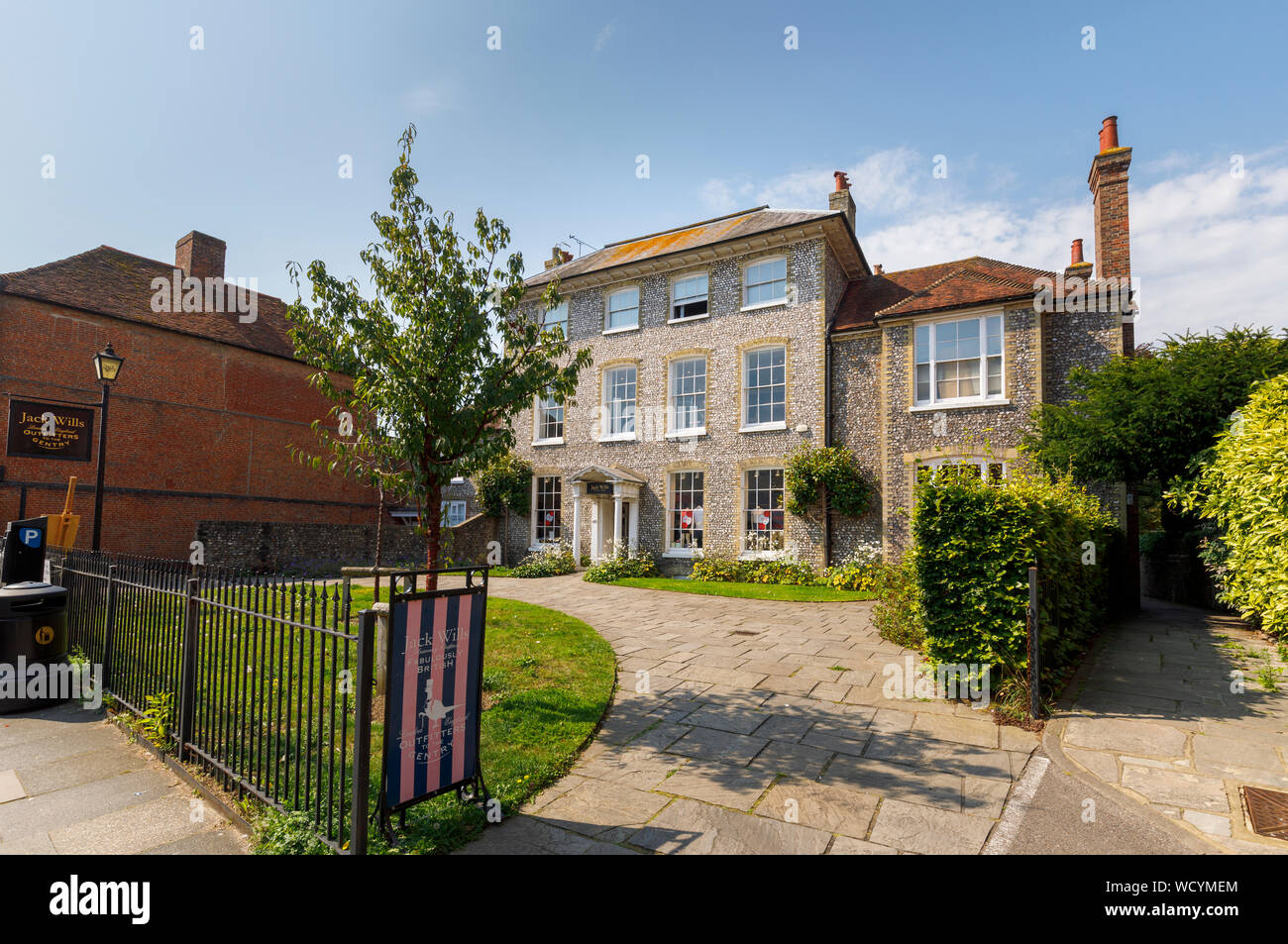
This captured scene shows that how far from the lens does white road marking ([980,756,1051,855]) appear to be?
351cm

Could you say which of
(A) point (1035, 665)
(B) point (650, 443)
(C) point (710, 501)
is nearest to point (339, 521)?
(B) point (650, 443)

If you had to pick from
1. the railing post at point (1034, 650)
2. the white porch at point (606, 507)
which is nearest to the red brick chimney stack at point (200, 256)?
the white porch at point (606, 507)

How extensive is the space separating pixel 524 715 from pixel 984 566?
4.71 metres

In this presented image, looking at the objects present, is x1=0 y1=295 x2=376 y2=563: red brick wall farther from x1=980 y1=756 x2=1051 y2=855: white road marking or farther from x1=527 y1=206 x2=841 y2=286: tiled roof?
x1=980 y1=756 x2=1051 y2=855: white road marking

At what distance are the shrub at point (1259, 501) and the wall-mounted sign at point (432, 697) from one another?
867cm

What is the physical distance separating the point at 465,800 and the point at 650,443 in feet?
52.0

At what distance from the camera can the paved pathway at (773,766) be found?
355 centimetres

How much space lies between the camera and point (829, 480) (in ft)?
52.9

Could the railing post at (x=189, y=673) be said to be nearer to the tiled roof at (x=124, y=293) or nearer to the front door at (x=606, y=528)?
the front door at (x=606, y=528)

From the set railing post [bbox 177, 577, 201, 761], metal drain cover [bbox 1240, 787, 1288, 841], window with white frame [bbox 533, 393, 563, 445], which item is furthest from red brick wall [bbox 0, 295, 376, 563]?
metal drain cover [bbox 1240, 787, 1288, 841]

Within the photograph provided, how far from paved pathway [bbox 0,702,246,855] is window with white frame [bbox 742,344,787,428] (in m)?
15.4

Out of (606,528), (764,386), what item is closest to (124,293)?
(606,528)

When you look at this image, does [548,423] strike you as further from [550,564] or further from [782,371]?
[782,371]

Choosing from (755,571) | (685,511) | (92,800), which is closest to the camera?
(92,800)
